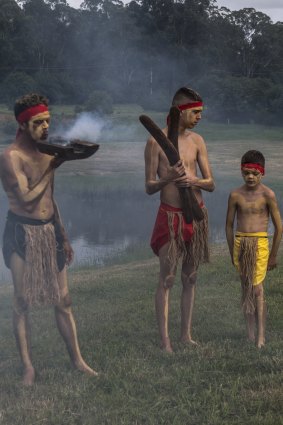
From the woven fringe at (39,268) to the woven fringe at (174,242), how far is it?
0.98m

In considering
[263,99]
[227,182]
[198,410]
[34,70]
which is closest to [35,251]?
[198,410]

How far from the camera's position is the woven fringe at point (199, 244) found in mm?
5688

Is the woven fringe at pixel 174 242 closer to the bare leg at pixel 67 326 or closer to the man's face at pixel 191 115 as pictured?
the man's face at pixel 191 115

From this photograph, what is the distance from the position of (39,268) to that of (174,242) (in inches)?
44.9

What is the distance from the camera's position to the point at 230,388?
459 cm

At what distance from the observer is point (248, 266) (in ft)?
18.9

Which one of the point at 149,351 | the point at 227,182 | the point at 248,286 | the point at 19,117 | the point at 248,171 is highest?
the point at 19,117

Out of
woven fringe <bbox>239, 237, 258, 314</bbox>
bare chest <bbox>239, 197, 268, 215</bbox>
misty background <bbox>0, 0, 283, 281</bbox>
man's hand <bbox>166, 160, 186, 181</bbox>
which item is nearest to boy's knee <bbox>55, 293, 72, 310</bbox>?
man's hand <bbox>166, 160, 186, 181</bbox>

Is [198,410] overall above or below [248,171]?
below

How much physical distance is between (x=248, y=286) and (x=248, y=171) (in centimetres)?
93

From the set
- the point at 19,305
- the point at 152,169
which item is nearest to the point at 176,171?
the point at 152,169

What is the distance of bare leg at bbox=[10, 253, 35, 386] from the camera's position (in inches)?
198

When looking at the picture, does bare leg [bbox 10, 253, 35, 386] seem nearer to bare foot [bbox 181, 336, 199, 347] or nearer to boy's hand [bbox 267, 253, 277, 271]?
bare foot [bbox 181, 336, 199, 347]

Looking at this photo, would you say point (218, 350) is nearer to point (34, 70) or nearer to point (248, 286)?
point (248, 286)
